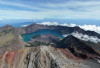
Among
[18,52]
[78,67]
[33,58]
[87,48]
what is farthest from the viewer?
[87,48]

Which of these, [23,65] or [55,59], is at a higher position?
[55,59]

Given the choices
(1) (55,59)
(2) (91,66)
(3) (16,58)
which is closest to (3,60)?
(3) (16,58)

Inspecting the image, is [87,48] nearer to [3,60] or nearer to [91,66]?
[91,66]

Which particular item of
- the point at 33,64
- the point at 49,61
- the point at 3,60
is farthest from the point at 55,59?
the point at 3,60

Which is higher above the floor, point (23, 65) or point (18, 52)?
point (18, 52)

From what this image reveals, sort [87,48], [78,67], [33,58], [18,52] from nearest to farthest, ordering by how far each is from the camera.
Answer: [78,67]
[33,58]
[18,52]
[87,48]

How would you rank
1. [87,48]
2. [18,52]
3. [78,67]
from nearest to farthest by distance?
[78,67], [18,52], [87,48]

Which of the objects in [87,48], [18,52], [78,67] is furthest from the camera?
[87,48]

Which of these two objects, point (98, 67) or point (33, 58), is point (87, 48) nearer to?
point (98, 67)

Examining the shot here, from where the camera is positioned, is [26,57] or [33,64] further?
[26,57]
